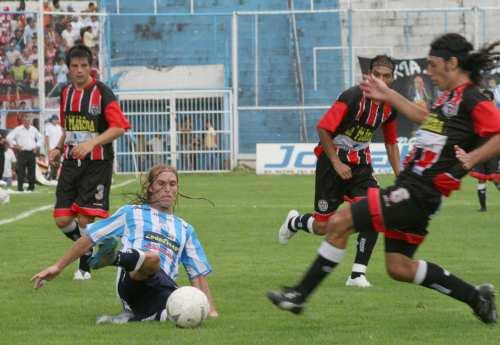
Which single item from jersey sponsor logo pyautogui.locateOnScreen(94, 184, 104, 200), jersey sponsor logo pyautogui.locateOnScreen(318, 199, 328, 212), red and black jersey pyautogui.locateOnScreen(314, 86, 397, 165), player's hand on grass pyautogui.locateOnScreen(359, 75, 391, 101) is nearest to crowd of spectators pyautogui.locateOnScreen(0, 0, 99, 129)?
jersey sponsor logo pyautogui.locateOnScreen(94, 184, 104, 200)

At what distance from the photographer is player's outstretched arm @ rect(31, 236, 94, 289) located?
7398 mm

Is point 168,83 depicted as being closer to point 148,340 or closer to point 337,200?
point 337,200

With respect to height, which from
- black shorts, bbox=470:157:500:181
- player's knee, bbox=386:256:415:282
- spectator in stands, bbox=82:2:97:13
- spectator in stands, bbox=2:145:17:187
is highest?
spectator in stands, bbox=82:2:97:13

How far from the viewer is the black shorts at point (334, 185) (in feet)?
36.4

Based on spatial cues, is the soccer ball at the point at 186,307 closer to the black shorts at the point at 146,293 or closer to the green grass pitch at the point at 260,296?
the green grass pitch at the point at 260,296

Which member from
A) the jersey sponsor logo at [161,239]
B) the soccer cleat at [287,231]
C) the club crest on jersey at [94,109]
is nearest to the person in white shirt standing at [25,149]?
the soccer cleat at [287,231]

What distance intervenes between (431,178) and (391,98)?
67 centimetres

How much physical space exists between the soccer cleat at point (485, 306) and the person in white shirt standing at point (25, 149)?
71.5ft

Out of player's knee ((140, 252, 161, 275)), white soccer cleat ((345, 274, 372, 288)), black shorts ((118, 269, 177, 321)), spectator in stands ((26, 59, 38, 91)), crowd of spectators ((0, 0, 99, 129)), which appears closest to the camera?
player's knee ((140, 252, 161, 275))

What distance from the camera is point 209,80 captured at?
3850cm

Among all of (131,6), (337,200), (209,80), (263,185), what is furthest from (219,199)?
(131,6)

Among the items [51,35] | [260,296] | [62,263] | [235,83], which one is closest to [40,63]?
[51,35]

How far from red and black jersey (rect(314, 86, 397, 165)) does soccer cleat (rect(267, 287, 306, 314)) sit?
334 cm

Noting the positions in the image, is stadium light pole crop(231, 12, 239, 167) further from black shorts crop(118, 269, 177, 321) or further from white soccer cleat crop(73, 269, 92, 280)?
black shorts crop(118, 269, 177, 321)
